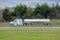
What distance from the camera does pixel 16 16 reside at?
49031 millimetres

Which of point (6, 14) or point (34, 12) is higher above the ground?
point (34, 12)

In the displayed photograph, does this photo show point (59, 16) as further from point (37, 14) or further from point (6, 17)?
point (6, 17)

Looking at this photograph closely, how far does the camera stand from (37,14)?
1927 inches

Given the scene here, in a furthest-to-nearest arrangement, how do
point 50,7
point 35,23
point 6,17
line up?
point 50,7, point 6,17, point 35,23

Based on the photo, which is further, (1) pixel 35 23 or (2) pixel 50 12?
(2) pixel 50 12

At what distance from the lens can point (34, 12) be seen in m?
50.1

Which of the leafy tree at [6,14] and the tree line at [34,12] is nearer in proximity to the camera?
the leafy tree at [6,14]

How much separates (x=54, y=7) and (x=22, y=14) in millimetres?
9937

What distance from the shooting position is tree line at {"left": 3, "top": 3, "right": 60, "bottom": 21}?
47469 millimetres

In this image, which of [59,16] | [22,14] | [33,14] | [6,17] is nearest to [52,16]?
[59,16]

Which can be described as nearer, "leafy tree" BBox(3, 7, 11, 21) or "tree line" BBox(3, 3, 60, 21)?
"leafy tree" BBox(3, 7, 11, 21)

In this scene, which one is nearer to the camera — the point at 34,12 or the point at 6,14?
the point at 6,14

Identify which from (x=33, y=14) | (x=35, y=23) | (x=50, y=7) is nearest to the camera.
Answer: (x=35, y=23)

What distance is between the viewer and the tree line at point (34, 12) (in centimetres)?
4747
